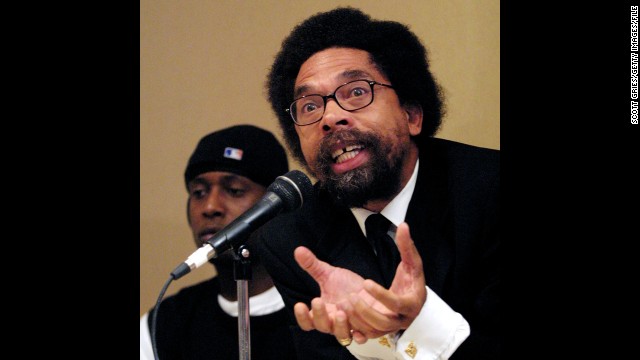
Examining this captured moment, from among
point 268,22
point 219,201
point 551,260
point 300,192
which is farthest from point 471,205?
point 268,22

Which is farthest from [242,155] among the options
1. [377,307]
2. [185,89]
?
[377,307]

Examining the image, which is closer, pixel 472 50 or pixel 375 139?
pixel 375 139

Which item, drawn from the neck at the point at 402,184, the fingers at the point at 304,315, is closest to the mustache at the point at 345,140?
the neck at the point at 402,184

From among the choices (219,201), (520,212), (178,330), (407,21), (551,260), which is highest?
(407,21)

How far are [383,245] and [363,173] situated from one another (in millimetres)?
238

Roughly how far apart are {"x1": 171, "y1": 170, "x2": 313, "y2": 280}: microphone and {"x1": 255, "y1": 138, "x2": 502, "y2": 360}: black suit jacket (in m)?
0.21

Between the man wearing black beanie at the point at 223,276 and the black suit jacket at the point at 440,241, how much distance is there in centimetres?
28

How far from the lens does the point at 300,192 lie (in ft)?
5.66

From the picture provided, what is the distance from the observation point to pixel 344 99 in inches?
84.2

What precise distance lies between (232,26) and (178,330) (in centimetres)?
121

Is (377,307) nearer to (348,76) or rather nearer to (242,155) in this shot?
(348,76)

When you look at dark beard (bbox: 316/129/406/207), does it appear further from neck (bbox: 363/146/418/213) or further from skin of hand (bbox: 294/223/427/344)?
skin of hand (bbox: 294/223/427/344)

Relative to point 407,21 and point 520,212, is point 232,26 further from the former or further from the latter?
point 520,212

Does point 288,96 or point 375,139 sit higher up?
point 288,96
